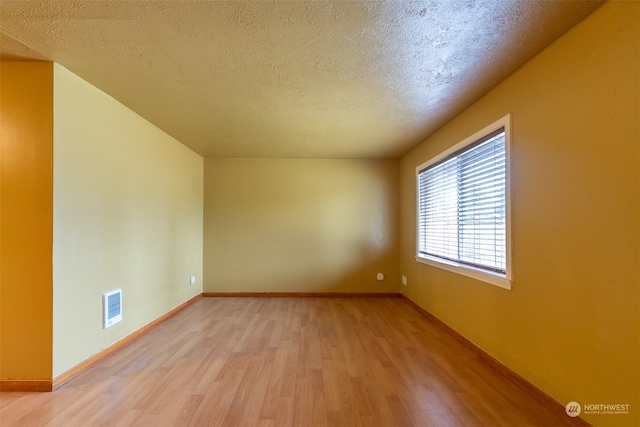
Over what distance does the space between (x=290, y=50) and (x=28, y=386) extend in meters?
3.04

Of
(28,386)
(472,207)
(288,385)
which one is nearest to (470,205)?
(472,207)

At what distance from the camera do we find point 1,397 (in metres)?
1.97

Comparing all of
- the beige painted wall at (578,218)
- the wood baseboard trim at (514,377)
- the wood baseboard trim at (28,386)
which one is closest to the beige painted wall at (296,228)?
the wood baseboard trim at (514,377)

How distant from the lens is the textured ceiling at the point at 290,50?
4.98 ft

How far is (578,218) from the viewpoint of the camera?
1642 millimetres

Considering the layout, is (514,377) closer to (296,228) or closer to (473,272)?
(473,272)

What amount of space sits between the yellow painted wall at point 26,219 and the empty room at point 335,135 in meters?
0.01

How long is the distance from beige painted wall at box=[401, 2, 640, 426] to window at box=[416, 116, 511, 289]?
15 cm

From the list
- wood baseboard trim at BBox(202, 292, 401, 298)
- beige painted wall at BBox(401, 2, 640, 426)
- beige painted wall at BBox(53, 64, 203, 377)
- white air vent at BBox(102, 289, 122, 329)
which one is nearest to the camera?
beige painted wall at BBox(401, 2, 640, 426)

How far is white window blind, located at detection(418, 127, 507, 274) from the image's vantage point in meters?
2.38

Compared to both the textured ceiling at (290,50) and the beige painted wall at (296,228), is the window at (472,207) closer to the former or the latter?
the textured ceiling at (290,50)

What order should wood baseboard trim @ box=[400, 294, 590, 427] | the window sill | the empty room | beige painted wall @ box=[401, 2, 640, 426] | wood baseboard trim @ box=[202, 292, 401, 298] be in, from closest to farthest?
1. beige painted wall @ box=[401, 2, 640, 426]
2. the empty room
3. wood baseboard trim @ box=[400, 294, 590, 427]
4. the window sill
5. wood baseboard trim @ box=[202, 292, 401, 298]

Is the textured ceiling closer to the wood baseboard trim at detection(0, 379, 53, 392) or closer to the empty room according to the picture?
the empty room

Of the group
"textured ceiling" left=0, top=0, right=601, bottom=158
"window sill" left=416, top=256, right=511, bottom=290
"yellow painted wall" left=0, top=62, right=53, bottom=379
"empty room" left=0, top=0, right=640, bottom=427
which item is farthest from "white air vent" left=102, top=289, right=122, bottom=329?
"window sill" left=416, top=256, right=511, bottom=290
